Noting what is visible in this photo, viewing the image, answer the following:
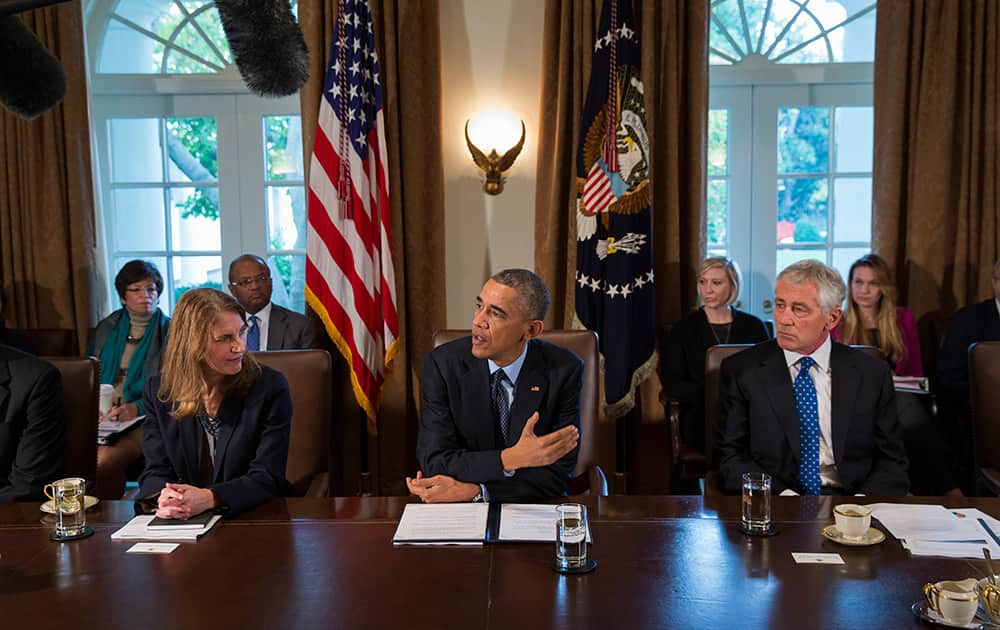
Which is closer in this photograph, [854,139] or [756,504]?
[756,504]

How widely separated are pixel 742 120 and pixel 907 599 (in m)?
3.52

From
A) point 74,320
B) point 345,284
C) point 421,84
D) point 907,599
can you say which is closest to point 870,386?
point 907,599

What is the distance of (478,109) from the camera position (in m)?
4.46

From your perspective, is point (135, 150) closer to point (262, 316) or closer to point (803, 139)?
point (262, 316)

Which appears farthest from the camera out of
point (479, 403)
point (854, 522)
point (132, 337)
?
point (132, 337)

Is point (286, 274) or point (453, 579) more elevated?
point (286, 274)

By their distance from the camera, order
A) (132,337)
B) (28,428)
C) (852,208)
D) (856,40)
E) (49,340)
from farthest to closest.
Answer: (852,208) < (856,40) < (49,340) < (132,337) < (28,428)

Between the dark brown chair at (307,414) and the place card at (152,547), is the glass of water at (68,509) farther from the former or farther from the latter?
the dark brown chair at (307,414)

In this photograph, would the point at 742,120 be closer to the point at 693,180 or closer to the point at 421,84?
the point at 693,180

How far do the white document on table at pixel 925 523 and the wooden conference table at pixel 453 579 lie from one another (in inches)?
2.7

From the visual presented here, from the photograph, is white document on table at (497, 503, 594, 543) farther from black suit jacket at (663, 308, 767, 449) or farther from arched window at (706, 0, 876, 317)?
arched window at (706, 0, 876, 317)

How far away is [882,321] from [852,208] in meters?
0.92

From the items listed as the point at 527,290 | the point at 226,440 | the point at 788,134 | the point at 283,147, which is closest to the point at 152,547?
the point at 226,440

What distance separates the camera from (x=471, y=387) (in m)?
2.54
